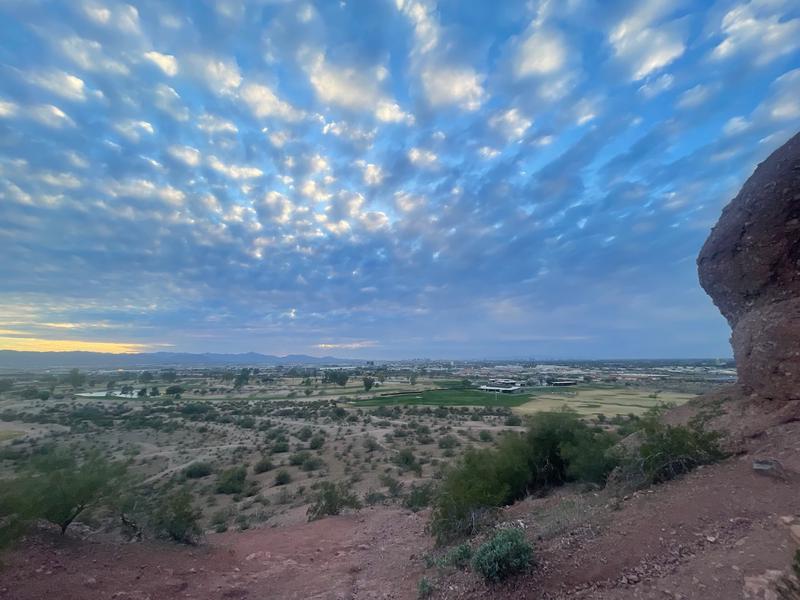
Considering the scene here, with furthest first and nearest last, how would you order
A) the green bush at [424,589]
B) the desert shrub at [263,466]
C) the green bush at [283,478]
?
the desert shrub at [263,466], the green bush at [283,478], the green bush at [424,589]

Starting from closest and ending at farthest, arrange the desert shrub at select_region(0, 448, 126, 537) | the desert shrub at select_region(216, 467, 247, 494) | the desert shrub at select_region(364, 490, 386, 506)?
the desert shrub at select_region(0, 448, 126, 537), the desert shrub at select_region(364, 490, 386, 506), the desert shrub at select_region(216, 467, 247, 494)

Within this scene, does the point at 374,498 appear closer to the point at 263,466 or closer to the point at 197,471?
the point at 263,466

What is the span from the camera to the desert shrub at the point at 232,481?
24.0m

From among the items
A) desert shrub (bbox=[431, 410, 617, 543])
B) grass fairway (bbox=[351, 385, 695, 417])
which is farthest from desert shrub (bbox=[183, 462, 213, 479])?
grass fairway (bbox=[351, 385, 695, 417])

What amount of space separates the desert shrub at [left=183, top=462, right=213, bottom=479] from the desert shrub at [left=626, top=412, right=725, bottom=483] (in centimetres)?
2546

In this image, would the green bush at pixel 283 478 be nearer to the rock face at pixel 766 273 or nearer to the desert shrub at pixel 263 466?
the desert shrub at pixel 263 466

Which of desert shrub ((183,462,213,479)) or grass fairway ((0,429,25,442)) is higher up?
grass fairway ((0,429,25,442))

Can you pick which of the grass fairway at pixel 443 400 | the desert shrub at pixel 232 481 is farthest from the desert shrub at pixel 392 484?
the grass fairway at pixel 443 400

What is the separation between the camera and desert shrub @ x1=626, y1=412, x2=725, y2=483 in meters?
10.8

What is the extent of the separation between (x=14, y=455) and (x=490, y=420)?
134ft

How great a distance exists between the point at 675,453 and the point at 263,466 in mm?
25027

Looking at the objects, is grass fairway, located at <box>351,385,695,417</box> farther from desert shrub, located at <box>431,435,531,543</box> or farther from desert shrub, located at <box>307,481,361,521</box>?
desert shrub, located at <box>307,481,361,521</box>

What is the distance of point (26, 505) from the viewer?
1072 cm

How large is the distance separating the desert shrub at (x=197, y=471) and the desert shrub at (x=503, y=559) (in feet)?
77.8
